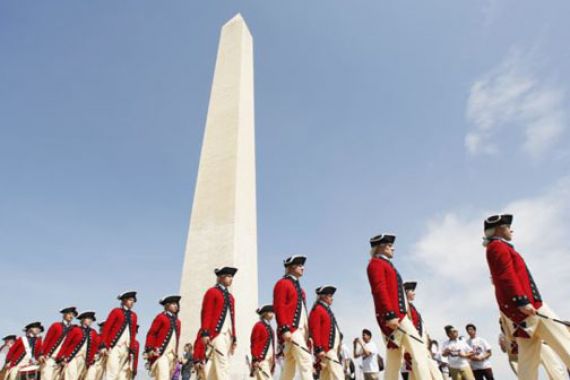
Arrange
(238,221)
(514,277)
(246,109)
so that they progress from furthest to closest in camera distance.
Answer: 1. (246,109)
2. (238,221)
3. (514,277)

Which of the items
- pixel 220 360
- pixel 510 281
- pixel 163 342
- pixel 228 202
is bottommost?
pixel 510 281

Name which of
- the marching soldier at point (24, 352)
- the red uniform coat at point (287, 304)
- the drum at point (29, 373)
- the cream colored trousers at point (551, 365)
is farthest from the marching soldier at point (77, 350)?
the cream colored trousers at point (551, 365)

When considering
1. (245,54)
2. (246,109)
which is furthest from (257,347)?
(245,54)

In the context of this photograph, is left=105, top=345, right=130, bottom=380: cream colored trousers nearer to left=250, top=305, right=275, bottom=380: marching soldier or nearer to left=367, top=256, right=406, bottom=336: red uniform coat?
left=250, top=305, right=275, bottom=380: marching soldier

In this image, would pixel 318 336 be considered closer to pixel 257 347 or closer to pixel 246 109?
pixel 257 347

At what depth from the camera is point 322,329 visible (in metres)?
6.24

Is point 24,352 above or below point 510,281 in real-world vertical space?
above

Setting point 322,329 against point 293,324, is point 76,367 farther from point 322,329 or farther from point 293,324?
point 322,329

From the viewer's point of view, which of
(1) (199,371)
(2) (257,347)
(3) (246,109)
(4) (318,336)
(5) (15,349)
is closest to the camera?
(4) (318,336)

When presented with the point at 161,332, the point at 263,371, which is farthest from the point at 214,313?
the point at 263,371

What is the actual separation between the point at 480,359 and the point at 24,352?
11.4 metres

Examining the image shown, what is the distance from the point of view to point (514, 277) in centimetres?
455

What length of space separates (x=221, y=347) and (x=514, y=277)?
13.9 ft

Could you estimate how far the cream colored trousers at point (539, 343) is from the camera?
4137 mm
